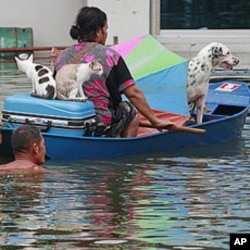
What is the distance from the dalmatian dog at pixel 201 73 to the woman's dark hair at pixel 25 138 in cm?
307

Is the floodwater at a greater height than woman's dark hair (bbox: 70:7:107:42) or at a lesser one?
lesser

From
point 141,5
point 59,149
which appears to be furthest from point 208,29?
point 59,149

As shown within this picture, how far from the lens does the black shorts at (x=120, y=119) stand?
10.1 m

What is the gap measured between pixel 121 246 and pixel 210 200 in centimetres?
165

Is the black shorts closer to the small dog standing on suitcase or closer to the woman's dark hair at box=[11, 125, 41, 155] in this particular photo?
the small dog standing on suitcase

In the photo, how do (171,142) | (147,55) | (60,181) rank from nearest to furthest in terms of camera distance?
(60,181) < (171,142) < (147,55)

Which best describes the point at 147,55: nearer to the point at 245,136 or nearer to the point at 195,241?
the point at 245,136

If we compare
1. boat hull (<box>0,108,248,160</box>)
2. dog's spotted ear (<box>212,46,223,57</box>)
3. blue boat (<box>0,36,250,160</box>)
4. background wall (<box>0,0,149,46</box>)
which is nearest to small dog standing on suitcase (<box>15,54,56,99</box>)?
blue boat (<box>0,36,250,160</box>)

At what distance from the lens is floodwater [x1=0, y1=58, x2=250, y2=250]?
6738mm

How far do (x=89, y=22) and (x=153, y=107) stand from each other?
Result: 1.44 metres

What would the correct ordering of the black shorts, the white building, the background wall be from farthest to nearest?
1. the background wall
2. the white building
3. the black shorts

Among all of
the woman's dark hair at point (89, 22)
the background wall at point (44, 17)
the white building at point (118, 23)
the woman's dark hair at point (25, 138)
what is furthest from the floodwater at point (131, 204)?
the background wall at point (44, 17)

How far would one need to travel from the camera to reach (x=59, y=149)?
31.7ft

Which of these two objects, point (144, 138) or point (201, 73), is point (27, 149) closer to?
point (144, 138)
